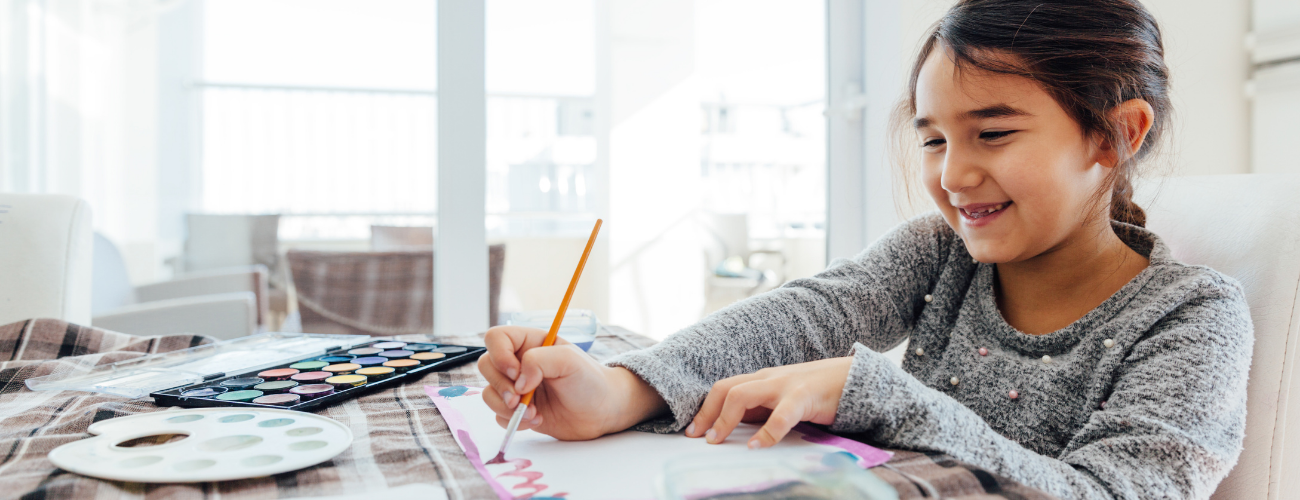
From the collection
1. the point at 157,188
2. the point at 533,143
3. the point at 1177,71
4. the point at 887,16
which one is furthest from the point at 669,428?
the point at 157,188

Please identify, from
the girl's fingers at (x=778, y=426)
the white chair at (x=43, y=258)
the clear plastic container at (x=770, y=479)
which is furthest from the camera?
the white chair at (x=43, y=258)

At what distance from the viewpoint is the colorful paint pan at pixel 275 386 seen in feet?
1.80

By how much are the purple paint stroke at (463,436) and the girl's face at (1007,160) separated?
1.54ft

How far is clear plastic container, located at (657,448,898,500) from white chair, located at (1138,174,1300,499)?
1.35 feet

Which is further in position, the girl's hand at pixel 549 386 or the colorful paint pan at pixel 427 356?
the colorful paint pan at pixel 427 356

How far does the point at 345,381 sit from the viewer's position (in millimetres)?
590

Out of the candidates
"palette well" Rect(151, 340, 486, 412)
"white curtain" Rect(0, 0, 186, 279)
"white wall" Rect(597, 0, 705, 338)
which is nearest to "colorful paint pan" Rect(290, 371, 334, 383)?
"palette well" Rect(151, 340, 486, 412)

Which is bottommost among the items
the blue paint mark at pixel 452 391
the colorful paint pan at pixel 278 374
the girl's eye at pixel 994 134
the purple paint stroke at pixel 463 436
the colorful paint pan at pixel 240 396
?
the blue paint mark at pixel 452 391

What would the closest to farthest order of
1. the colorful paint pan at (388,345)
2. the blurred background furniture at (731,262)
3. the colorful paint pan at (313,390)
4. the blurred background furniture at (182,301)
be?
the colorful paint pan at (313,390) → the colorful paint pan at (388,345) → the blurred background furniture at (182,301) → the blurred background furniture at (731,262)

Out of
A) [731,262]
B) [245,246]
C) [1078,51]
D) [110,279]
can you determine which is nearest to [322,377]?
[1078,51]

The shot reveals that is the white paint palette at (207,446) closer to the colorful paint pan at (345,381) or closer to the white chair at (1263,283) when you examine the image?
the colorful paint pan at (345,381)

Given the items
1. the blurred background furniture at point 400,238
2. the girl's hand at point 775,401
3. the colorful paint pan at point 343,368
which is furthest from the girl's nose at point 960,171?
the blurred background furniture at point 400,238

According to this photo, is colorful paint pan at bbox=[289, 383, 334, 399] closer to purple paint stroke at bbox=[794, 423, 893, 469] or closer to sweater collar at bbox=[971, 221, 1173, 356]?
purple paint stroke at bbox=[794, 423, 893, 469]

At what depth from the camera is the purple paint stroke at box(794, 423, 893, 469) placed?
41 centimetres
